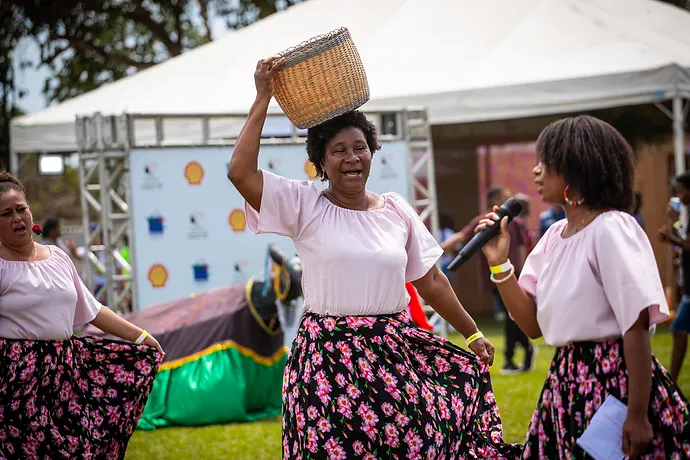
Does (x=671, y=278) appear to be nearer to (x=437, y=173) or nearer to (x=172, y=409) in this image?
(x=437, y=173)

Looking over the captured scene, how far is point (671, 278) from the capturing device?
14695 millimetres

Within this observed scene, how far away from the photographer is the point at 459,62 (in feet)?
43.2

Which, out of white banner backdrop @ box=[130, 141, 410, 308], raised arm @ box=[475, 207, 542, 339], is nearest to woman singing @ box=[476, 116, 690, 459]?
raised arm @ box=[475, 207, 542, 339]

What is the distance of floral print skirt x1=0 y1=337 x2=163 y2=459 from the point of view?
189 inches

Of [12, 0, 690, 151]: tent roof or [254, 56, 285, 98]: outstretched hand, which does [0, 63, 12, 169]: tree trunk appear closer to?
[12, 0, 690, 151]: tent roof

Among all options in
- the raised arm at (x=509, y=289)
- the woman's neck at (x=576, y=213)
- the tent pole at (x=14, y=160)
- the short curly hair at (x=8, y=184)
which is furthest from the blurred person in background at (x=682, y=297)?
the tent pole at (x=14, y=160)

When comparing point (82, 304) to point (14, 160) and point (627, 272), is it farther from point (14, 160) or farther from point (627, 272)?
point (14, 160)

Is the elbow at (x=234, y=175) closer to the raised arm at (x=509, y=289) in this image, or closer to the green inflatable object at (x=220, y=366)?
the raised arm at (x=509, y=289)

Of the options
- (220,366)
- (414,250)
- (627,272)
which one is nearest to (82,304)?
(414,250)

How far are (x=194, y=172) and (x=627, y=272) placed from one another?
23.2 ft

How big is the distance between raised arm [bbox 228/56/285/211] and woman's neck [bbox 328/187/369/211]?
36 centimetres

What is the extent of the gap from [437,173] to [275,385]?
9.13 m

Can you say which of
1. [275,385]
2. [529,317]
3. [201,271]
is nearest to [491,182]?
[201,271]

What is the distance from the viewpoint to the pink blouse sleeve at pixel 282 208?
360cm
